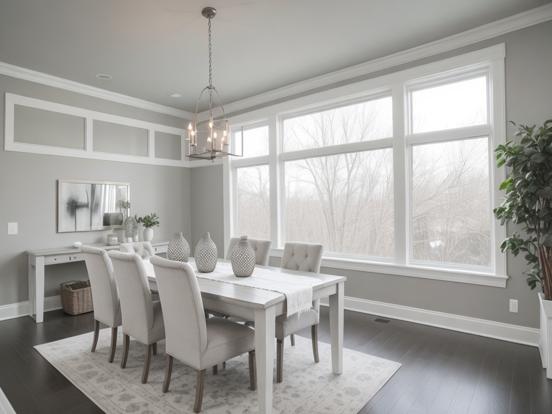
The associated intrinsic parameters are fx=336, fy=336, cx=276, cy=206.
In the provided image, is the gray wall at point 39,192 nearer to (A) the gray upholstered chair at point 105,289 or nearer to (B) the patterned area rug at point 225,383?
(B) the patterned area rug at point 225,383

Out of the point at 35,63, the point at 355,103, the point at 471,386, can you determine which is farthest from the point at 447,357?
the point at 35,63

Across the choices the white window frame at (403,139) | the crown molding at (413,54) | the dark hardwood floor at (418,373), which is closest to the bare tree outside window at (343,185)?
the white window frame at (403,139)

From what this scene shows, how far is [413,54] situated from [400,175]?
1.37m

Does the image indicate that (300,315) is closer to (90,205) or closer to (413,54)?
(413,54)

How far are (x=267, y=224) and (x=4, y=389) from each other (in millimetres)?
3585

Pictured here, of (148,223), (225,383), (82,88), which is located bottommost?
(225,383)

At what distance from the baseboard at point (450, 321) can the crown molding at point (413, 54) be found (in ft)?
9.28

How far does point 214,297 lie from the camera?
7.20 ft

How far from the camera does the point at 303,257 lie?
10.2ft

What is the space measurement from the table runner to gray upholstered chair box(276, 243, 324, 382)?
0.90 feet

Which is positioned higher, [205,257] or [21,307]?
[205,257]

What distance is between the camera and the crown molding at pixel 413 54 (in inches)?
123

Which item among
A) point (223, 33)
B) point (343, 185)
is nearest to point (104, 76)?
point (223, 33)

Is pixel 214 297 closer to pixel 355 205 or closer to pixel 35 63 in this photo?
pixel 355 205
